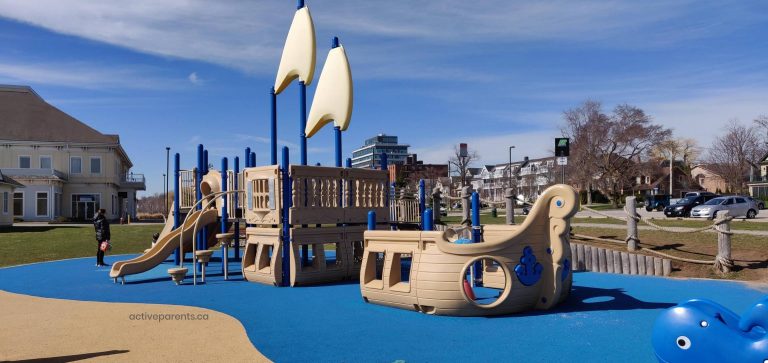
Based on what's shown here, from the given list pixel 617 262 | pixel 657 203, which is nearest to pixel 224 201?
pixel 617 262

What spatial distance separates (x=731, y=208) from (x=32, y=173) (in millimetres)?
55529

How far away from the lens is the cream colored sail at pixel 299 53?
15.5m

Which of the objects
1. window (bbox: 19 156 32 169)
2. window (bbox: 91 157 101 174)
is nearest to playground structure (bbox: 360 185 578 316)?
window (bbox: 91 157 101 174)

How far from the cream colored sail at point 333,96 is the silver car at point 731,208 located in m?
24.6

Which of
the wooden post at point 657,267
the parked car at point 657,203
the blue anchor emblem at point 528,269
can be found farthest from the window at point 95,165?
the blue anchor emblem at point 528,269

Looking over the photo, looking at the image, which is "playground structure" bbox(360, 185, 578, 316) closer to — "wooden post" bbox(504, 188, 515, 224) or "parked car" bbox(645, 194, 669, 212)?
"wooden post" bbox(504, 188, 515, 224)

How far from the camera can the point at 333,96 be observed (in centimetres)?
1538

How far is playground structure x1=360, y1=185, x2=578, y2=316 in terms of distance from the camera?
929cm

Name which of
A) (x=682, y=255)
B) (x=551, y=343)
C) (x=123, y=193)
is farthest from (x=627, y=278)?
(x=123, y=193)

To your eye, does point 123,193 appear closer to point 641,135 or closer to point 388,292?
point 641,135

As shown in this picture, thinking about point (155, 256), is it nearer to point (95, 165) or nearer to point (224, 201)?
point (224, 201)

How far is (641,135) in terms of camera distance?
57188 mm

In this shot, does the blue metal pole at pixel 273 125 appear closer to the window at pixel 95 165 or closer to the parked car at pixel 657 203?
the parked car at pixel 657 203

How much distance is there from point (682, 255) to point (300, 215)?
9743 mm
